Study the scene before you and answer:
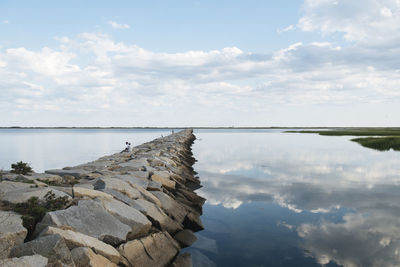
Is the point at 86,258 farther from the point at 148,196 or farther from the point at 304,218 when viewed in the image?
the point at 304,218

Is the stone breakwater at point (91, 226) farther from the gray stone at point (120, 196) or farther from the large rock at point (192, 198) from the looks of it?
the large rock at point (192, 198)

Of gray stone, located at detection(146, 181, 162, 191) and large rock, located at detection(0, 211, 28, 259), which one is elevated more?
large rock, located at detection(0, 211, 28, 259)

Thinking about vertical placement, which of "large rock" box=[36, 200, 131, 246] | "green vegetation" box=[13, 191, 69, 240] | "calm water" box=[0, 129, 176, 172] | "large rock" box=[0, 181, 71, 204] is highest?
"large rock" box=[0, 181, 71, 204]

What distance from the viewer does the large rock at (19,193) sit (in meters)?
5.62

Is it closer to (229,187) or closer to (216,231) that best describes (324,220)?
(216,231)

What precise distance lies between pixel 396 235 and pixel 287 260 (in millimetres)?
3307

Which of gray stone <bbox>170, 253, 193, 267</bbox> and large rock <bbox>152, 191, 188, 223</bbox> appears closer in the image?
gray stone <bbox>170, 253, 193, 267</bbox>

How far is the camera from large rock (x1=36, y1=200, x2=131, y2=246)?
16.4 feet

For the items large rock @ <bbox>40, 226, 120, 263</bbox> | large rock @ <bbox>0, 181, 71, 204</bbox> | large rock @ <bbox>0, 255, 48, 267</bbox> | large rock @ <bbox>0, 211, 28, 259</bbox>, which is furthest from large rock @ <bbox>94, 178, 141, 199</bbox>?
large rock @ <bbox>0, 255, 48, 267</bbox>

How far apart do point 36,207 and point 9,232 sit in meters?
0.89

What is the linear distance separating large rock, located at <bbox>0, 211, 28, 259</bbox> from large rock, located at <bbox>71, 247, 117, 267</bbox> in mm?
839

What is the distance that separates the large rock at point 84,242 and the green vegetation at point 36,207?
0.68m

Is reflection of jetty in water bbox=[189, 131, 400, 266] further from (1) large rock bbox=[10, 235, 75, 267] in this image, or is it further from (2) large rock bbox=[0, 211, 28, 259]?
(2) large rock bbox=[0, 211, 28, 259]

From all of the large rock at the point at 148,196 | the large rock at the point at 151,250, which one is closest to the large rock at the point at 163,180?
the large rock at the point at 148,196
